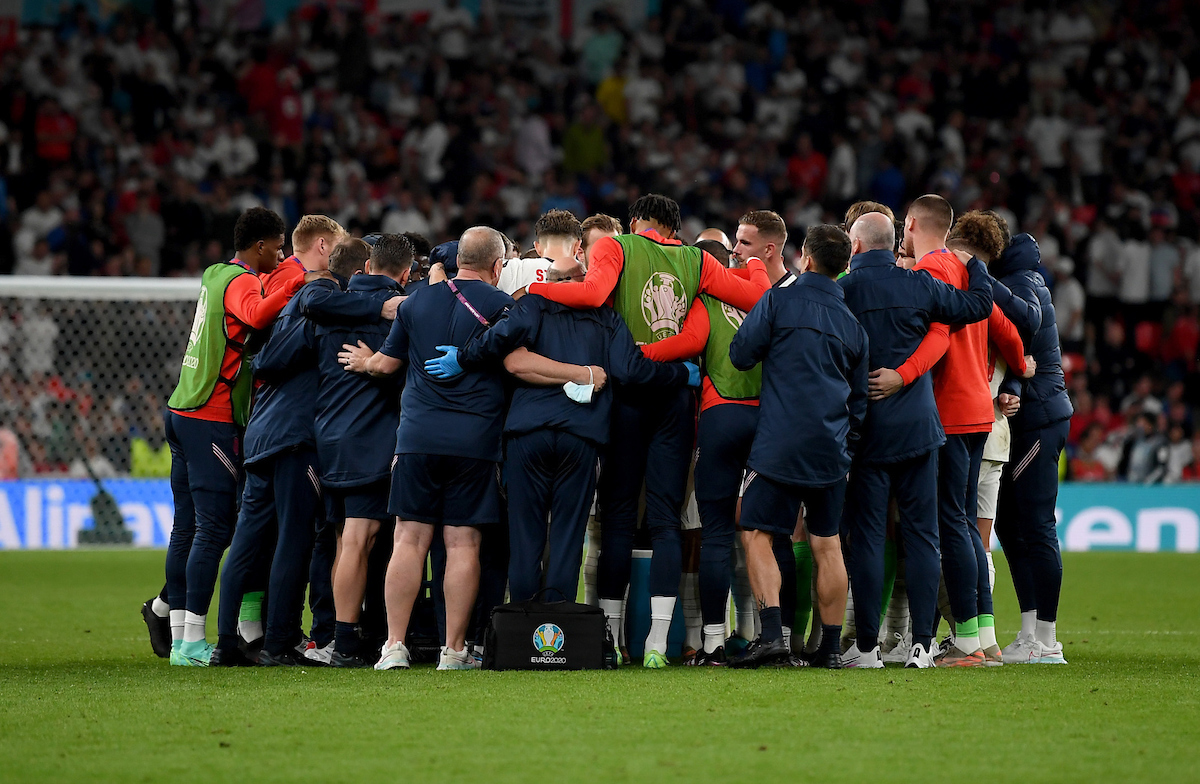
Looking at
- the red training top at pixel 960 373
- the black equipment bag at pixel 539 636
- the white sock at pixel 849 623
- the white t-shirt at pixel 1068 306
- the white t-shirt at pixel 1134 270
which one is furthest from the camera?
the white t-shirt at pixel 1134 270

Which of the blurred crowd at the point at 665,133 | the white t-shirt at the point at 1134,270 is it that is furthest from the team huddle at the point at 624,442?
the white t-shirt at the point at 1134,270

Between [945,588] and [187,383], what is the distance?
13.7ft

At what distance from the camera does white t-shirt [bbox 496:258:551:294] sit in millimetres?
7848

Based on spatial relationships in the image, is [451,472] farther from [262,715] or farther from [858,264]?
[858,264]

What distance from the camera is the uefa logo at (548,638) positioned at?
22.2 ft

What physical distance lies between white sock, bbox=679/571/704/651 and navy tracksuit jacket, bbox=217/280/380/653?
196cm

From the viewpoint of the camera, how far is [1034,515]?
25.5ft

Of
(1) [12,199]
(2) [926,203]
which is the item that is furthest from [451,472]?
(1) [12,199]

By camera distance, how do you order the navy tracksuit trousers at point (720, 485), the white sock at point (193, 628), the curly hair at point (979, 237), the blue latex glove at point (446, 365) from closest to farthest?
the blue latex glove at point (446, 365) < the navy tracksuit trousers at point (720, 485) < the white sock at point (193, 628) < the curly hair at point (979, 237)

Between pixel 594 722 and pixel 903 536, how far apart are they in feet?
7.87

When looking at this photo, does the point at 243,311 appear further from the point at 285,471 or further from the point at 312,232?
the point at 285,471

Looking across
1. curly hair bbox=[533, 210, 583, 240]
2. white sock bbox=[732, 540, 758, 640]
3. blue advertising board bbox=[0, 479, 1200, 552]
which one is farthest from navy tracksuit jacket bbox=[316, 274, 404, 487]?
blue advertising board bbox=[0, 479, 1200, 552]

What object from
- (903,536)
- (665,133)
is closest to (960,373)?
(903,536)

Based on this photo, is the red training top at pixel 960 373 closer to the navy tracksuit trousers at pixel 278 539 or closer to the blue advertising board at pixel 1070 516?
the navy tracksuit trousers at pixel 278 539
